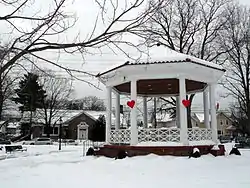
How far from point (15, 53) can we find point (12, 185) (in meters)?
4.72

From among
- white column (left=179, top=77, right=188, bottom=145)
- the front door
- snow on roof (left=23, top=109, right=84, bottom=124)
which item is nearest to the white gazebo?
white column (left=179, top=77, right=188, bottom=145)

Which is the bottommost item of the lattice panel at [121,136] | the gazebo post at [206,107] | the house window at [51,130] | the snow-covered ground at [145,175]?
the snow-covered ground at [145,175]

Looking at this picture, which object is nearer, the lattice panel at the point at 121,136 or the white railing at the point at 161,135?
the white railing at the point at 161,135

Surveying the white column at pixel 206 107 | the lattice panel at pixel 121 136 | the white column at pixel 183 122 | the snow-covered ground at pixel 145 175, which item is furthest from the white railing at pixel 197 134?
the lattice panel at pixel 121 136

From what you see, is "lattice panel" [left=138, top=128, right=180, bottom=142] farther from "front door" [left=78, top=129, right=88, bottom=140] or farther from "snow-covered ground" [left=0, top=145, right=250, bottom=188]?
"front door" [left=78, top=129, right=88, bottom=140]

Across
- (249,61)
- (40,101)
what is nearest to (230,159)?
(249,61)

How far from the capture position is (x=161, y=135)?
1544 centimetres

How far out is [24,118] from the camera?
185ft

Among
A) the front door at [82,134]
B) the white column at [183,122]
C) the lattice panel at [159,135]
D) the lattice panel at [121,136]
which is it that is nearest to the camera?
the white column at [183,122]

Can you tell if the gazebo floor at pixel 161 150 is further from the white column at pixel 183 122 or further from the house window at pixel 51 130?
the house window at pixel 51 130

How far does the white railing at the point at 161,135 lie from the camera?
1542 cm

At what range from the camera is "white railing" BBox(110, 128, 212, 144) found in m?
15.4

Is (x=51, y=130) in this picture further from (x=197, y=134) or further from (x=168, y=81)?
(x=197, y=134)

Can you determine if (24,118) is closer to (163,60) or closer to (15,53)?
(163,60)
